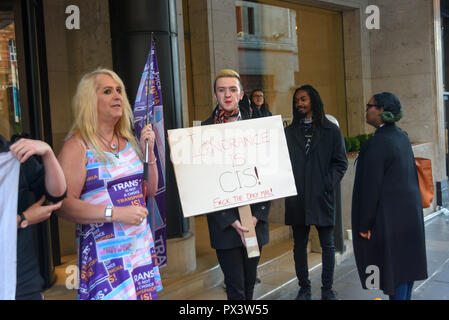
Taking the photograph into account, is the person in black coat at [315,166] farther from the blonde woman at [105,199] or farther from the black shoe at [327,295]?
the blonde woman at [105,199]

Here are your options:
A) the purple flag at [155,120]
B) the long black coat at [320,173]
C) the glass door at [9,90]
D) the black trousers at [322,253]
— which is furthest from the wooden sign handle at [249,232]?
the glass door at [9,90]

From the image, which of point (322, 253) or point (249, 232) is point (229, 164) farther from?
point (322, 253)

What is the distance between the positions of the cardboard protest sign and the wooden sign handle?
0.06m

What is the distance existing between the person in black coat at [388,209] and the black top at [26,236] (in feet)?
8.17

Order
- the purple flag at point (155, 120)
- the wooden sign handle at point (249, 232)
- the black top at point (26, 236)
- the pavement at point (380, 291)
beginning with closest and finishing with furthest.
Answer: the black top at point (26, 236)
the purple flag at point (155, 120)
the wooden sign handle at point (249, 232)
the pavement at point (380, 291)

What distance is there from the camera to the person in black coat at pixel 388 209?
3.87 m

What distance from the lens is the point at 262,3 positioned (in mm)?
8758

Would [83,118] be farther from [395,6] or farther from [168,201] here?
[395,6]

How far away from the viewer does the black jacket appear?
134 inches

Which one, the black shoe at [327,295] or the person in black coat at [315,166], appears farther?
the black shoe at [327,295]

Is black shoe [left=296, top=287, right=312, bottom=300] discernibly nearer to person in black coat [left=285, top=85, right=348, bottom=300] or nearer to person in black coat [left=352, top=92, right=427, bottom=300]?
person in black coat [left=285, top=85, right=348, bottom=300]

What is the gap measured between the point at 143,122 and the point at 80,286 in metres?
1.18

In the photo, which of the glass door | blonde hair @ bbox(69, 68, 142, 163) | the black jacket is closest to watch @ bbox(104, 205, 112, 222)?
blonde hair @ bbox(69, 68, 142, 163)

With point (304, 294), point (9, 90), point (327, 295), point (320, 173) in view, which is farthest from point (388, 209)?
point (9, 90)
